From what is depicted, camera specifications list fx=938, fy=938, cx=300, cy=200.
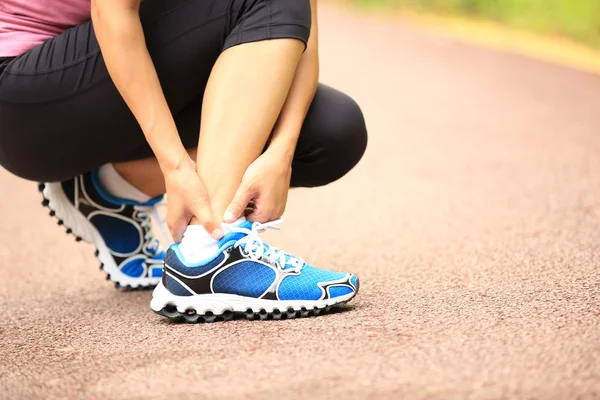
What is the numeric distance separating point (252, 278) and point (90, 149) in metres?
0.51

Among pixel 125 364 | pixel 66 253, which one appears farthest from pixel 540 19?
pixel 125 364

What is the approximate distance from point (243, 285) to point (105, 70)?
542 millimetres

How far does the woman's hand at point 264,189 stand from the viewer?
1838mm

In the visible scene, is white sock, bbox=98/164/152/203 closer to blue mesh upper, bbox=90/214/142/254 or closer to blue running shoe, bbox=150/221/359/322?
blue mesh upper, bbox=90/214/142/254

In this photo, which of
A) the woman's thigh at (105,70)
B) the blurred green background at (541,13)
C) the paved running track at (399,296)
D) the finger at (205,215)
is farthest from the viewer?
the blurred green background at (541,13)

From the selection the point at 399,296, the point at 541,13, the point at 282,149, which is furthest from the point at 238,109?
the point at 541,13

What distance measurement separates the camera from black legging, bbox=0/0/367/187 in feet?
6.40

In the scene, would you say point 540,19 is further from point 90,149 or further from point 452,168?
point 90,149

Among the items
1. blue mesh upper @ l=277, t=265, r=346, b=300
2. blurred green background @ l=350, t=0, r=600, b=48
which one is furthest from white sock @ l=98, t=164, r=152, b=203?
blurred green background @ l=350, t=0, r=600, b=48

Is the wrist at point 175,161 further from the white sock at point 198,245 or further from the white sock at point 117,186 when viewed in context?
the white sock at point 117,186

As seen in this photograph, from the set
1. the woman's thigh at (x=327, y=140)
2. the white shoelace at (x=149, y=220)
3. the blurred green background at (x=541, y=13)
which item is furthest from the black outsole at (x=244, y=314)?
the blurred green background at (x=541, y=13)

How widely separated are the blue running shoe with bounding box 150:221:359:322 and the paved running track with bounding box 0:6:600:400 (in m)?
0.04

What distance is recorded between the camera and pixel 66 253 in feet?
10.7

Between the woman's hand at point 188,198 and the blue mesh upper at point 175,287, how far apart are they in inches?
4.4
